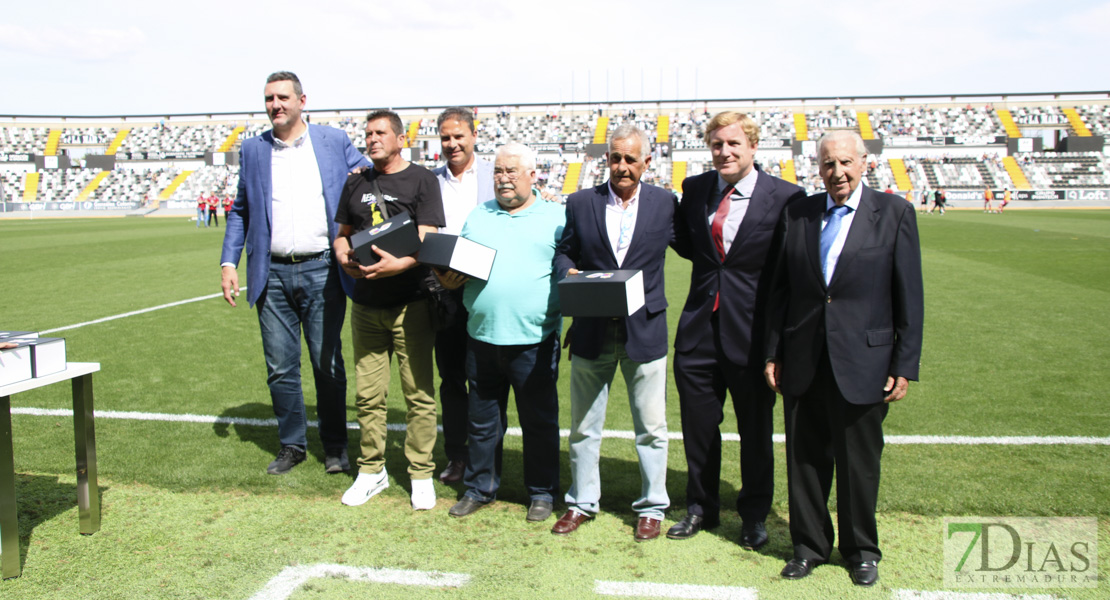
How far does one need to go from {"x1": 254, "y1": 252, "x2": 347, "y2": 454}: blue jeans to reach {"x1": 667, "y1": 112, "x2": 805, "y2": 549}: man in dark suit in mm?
2143

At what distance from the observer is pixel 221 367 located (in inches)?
277

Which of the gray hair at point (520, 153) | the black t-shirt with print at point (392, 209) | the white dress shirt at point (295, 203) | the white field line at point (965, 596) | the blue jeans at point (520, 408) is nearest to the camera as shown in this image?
the white field line at point (965, 596)

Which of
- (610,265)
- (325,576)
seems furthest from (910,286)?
(325,576)

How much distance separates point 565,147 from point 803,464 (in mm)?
58913

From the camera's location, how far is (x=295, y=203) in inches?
171

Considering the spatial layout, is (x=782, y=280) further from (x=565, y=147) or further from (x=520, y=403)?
(x=565, y=147)

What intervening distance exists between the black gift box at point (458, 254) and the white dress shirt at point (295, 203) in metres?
1.14

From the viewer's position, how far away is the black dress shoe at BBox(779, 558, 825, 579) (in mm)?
3082

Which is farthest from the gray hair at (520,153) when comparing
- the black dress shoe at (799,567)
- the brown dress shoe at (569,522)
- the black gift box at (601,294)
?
the black dress shoe at (799,567)

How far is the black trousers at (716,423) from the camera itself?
3436 mm

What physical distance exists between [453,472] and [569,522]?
40.0 inches

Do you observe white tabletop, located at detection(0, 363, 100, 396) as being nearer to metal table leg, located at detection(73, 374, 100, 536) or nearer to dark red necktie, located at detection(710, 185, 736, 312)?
metal table leg, located at detection(73, 374, 100, 536)

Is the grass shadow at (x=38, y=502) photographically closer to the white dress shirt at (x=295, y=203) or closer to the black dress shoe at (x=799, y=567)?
the white dress shirt at (x=295, y=203)

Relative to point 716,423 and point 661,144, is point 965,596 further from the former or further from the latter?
point 661,144
